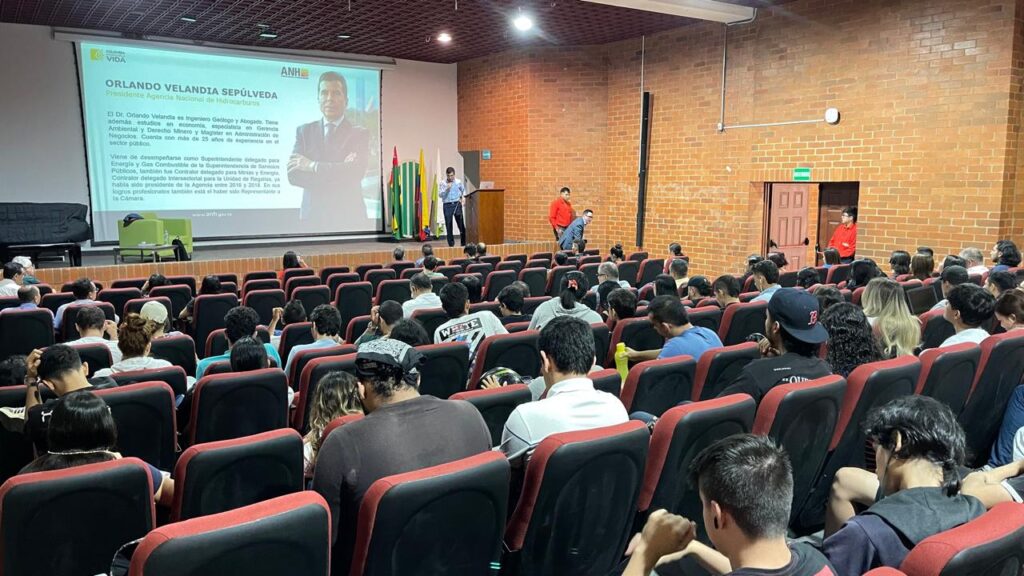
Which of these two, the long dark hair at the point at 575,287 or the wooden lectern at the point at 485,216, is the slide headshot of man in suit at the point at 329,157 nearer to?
the wooden lectern at the point at 485,216

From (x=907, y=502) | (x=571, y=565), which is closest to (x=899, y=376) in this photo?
(x=907, y=502)

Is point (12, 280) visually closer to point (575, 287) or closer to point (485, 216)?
point (575, 287)

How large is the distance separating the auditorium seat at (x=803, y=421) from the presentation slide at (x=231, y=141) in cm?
1151

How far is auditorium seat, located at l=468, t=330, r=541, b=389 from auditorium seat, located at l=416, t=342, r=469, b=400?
76 millimetres

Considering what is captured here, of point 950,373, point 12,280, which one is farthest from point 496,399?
point 12,280

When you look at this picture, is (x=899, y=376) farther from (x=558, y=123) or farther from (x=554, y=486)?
(x=558, y=123)

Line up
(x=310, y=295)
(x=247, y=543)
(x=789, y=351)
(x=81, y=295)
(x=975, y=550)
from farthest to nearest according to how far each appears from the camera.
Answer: (x=310, y=295)
(x=81, y=295)
(x=789, y=351)
(x=247, y=543)
(x=975, y=550)

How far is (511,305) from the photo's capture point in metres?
4.98

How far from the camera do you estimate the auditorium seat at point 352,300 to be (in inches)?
254

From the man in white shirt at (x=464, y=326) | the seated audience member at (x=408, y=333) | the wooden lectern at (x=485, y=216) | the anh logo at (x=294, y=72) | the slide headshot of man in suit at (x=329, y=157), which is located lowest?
the man in white shirt at (x=464, y=326)

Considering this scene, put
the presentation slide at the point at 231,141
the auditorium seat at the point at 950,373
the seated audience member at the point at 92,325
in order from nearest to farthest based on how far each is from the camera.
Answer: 1. the auditorium seat at the point at 950,373
2. the seated audience member at the point at 92,325
3. the presentation slide at the point at 231,141

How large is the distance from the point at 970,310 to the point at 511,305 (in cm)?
265

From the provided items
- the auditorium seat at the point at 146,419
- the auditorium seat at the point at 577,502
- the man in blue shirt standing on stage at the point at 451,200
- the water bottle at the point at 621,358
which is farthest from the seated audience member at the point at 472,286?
the man in blue shirt standing on stage at the point at 451,200

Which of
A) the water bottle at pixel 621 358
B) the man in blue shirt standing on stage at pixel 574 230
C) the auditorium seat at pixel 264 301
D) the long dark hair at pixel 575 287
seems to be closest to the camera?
the water bottle at pixel 621 358
